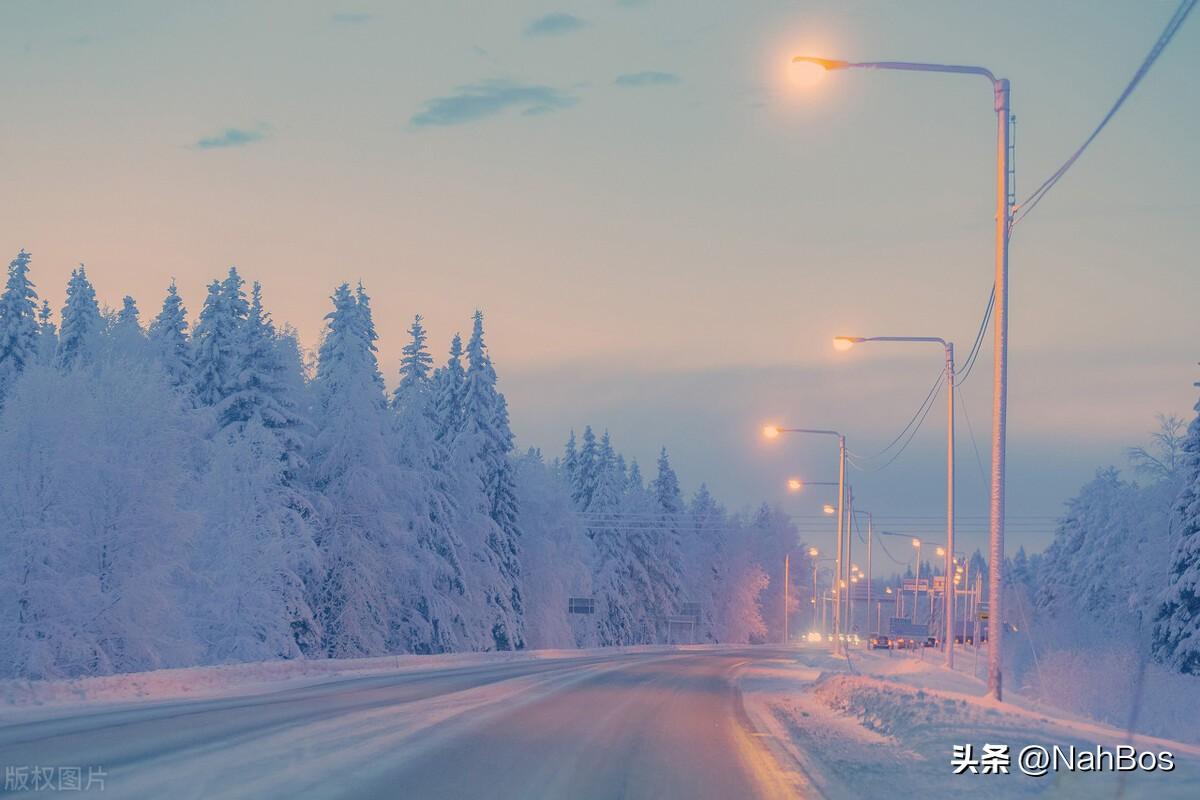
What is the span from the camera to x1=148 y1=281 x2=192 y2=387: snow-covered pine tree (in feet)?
202

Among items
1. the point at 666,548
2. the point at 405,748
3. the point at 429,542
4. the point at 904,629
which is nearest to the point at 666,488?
the point at 666,548

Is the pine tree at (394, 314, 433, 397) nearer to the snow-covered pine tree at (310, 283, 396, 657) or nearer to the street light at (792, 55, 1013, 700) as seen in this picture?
the snow-covered pine tree at (310, 283, 396, 657)

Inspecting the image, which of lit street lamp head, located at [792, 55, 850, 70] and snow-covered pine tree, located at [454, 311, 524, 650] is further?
snow-covered pine tree, located at [454, 311, 524, 650]

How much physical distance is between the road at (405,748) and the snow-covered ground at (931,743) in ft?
2.81

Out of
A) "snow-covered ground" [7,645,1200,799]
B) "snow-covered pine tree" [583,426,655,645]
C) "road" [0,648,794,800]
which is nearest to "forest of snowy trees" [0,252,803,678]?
"snow-covered pine tree" [583,426,655,645]

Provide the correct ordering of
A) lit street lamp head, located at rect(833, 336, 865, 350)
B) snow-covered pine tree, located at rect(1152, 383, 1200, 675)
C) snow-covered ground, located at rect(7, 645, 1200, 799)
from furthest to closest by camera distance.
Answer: snow-covered pine tree, located at rect(1152, 383, 1200, 675) → lit street lamp head, located at rect(833, 336, 865, 350) → snow-covered ground, located at rect(7, 645, 1200, 799)

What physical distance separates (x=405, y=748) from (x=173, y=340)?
55.2 meters

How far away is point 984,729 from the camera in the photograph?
1552 cm

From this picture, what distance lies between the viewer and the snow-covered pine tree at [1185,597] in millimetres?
47344

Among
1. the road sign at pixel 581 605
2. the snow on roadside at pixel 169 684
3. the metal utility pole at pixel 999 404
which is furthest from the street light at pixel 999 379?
the road sign at pixel 581 605

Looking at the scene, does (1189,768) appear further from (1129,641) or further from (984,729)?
(1129,641)

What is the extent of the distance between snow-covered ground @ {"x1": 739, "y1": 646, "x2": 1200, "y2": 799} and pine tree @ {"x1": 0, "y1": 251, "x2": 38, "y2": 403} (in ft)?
157

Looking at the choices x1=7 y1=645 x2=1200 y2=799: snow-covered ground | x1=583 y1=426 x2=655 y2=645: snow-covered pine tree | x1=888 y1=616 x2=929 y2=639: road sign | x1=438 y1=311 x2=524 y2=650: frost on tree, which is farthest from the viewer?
x1=583 y1=426 x2=655 y2=645: snow-covered pine tree

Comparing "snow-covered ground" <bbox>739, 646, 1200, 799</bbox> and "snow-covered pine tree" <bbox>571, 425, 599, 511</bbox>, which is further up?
"snow-covered pine tree" <bbox>571, 425, 599, 511</bbox>
